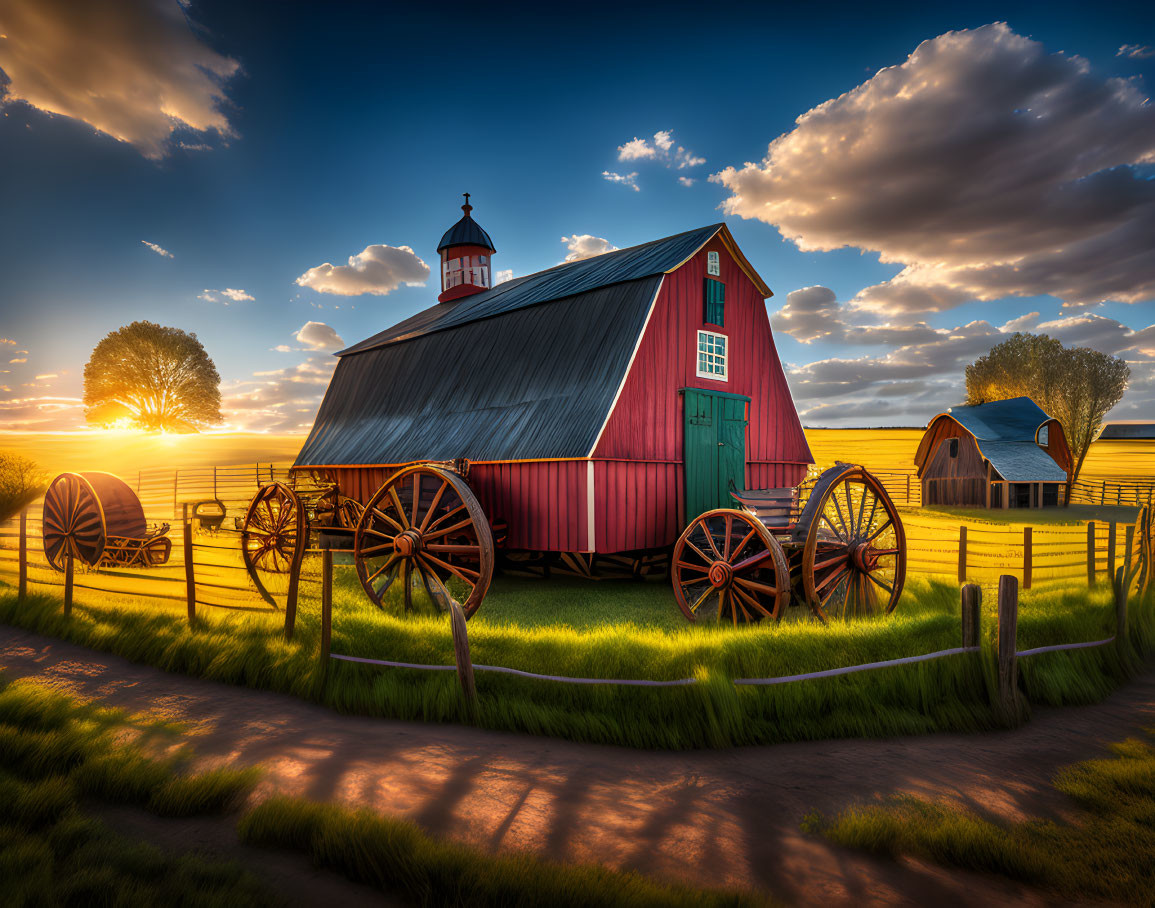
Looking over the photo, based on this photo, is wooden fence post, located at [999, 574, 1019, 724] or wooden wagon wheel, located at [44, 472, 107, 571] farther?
wooden wagon wheel, located at [44, 472, 107, 571]

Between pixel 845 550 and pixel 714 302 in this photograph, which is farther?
pixel 714 302

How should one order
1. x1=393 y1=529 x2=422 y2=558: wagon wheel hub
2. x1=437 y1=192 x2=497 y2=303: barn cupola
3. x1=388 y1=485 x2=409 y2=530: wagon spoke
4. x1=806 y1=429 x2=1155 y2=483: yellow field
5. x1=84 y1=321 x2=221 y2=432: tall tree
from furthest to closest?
x1=806 y1=429 x2=1155 y2=483: yellow field
x1=84 y1=321 x2=221 y2=432: tall tree
x1=437 y1=192 x2=497 y2=303: barn cupola
x1=388 y1=485 x2=409 y2=530: wagon spoke
x1=393 y1=529 x2=422 y2=558: wagon wheel hub

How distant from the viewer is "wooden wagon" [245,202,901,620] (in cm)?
966

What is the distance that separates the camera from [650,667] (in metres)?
6.15

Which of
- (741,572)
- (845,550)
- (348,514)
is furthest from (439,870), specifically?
(348,514)

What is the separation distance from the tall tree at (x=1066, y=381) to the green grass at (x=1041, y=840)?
138ft

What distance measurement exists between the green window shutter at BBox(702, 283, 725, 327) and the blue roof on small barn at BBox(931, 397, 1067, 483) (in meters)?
22.2

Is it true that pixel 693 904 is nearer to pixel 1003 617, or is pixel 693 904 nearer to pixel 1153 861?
pixel 1153 861

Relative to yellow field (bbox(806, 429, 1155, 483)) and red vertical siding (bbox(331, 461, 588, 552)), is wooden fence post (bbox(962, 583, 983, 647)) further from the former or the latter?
yellow field (bbox(806, 429, 1155, 483))

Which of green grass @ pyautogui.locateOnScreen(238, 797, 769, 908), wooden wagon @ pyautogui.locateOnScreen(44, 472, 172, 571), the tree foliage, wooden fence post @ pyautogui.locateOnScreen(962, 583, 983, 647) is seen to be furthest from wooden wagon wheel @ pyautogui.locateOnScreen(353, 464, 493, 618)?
the tree foliage

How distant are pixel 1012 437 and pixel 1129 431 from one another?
5942 cm

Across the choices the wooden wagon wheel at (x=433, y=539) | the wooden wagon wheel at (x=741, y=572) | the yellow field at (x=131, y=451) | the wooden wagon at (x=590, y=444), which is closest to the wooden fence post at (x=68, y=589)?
the wooden wagon at (x=590, y=444)

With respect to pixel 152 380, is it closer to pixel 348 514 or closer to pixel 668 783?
pixel 348 514

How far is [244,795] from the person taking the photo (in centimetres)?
436
